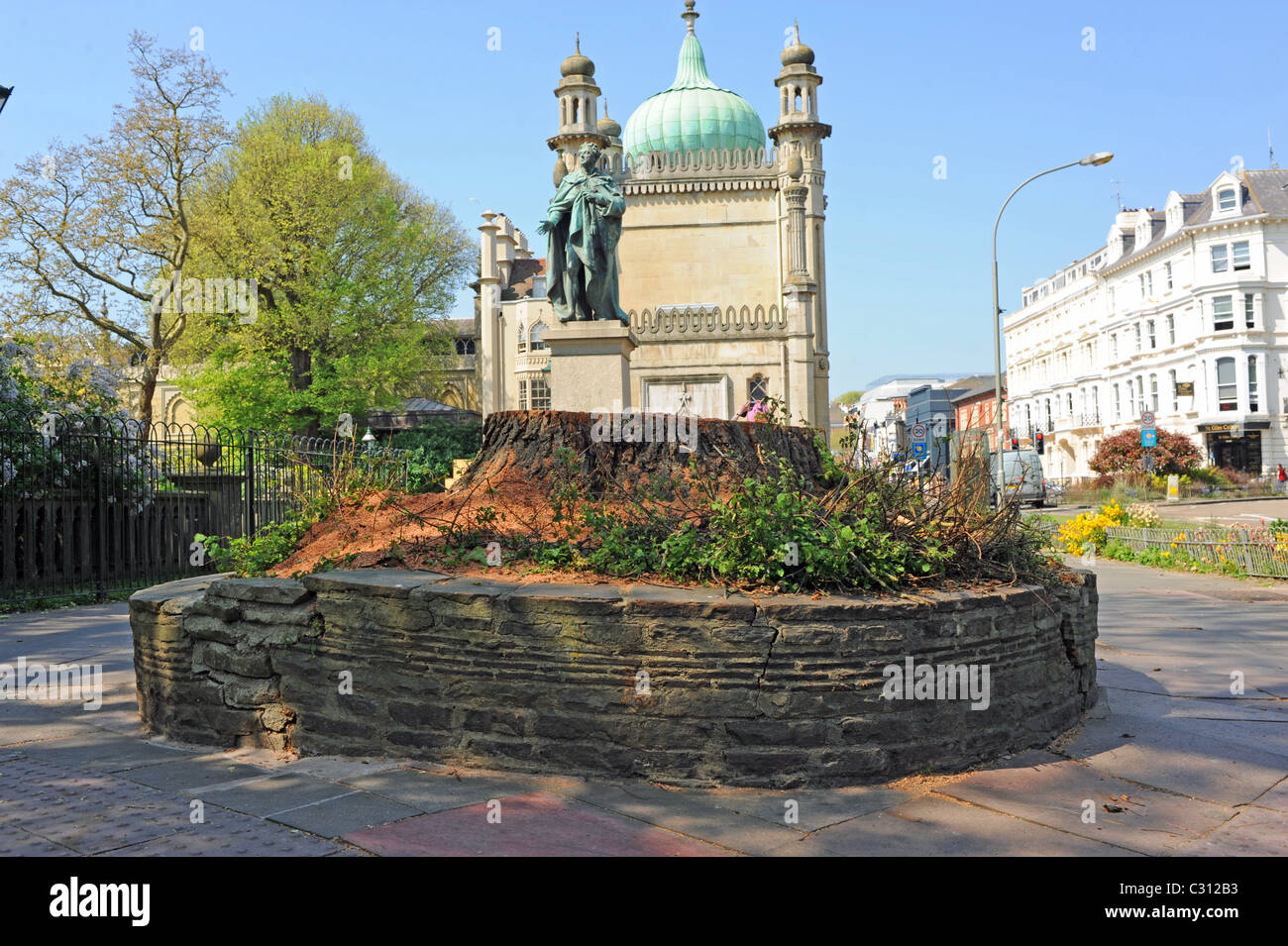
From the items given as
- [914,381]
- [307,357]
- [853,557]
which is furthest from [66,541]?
[914,381]

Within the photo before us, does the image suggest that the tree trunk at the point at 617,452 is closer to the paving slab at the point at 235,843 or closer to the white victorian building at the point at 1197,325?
the paving slab at the point at 235,843

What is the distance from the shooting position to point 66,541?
46.3 ft

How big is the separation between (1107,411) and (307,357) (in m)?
50.3

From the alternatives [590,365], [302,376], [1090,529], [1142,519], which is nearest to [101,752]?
[590,365]

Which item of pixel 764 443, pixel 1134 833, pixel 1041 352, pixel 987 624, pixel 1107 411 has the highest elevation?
pixel 1041 352

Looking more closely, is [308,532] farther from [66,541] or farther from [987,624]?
[66,541]

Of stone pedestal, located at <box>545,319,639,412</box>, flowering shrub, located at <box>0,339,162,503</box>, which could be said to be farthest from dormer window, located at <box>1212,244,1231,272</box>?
flowering shrub, located at <box>0,339,162,503</box>

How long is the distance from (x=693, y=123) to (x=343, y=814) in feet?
140

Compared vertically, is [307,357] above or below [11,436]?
above

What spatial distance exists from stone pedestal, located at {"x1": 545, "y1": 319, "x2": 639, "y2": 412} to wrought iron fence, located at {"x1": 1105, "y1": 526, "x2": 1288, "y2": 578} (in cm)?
1077

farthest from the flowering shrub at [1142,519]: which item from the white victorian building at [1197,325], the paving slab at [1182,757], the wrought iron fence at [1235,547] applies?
the white victorian building at [1197,325]
